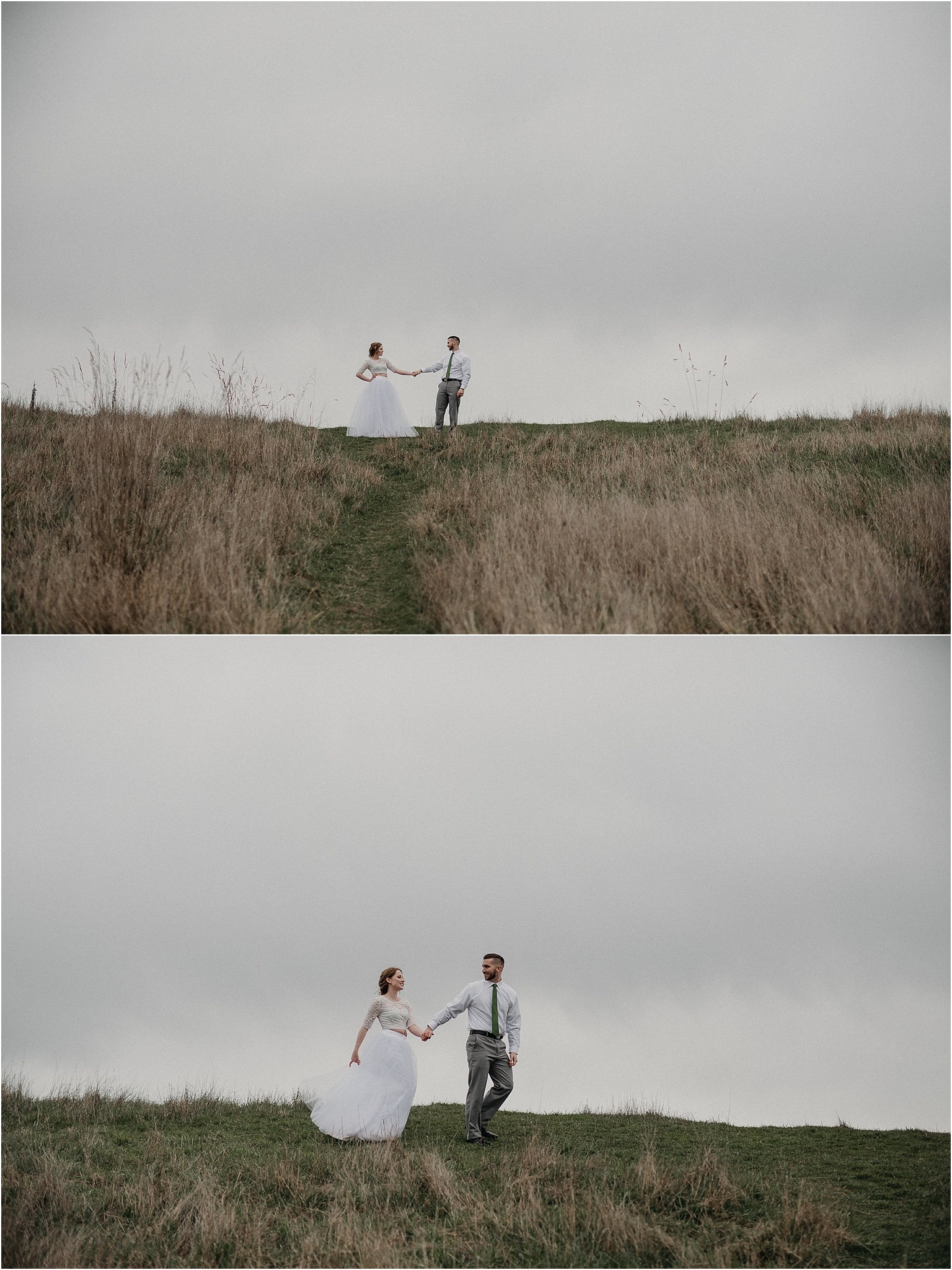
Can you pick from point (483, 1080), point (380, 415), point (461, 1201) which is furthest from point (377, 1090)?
point (380, 415)

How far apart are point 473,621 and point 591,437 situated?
8363 mm

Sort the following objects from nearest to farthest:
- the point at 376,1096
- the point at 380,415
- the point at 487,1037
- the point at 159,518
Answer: the point at 376,1096 < the point at 487,1037 < the point at 159,518 < the point at 380,415

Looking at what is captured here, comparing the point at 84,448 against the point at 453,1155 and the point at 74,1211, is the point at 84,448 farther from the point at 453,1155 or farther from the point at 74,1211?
the point at 453,1155

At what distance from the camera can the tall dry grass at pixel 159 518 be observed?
694cm

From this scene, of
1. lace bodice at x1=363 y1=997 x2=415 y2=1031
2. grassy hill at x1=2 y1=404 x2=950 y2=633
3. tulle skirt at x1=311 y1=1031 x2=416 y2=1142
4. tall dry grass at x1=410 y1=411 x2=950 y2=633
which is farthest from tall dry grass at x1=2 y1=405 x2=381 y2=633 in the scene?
tulle skirt at x1=311 y1=1031 x2=416 y2=1142

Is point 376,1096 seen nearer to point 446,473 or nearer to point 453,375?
point 446,473

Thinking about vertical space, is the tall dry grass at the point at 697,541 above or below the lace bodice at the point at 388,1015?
above

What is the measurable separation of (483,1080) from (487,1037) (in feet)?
1.10

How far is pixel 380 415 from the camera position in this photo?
44.0ft

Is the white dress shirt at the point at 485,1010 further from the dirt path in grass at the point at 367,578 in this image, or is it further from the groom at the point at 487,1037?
the dirt path in grass at the point at 367,578

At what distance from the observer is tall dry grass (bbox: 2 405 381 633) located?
273 inches

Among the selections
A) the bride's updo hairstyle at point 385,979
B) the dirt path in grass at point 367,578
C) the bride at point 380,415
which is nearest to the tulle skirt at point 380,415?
the bride at point 380,415

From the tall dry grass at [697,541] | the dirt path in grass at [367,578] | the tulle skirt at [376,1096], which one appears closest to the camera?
the tulle skirt at [376,1096]

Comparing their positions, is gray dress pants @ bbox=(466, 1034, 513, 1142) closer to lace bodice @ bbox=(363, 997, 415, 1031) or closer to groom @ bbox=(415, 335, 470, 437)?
lace bodice @ bbox=(363, 997, 415, 1031)
